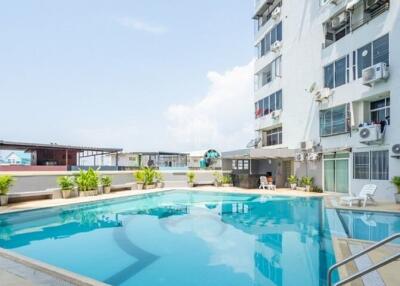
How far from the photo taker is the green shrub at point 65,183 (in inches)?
701

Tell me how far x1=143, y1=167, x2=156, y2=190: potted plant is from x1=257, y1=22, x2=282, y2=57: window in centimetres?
1436

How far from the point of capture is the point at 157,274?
6.98m

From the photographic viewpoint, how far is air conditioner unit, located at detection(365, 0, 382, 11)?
16609 mm

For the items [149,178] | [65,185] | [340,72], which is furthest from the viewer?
[149,178]

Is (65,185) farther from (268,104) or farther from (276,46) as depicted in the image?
(276,46)

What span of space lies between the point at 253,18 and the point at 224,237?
25907 mm

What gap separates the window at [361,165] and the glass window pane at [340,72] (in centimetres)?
436

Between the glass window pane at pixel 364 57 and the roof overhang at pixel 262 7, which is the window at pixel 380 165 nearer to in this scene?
the glass window pane at pixel 364 57

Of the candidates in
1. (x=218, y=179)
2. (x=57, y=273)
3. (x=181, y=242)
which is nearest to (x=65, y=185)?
(x=181, y=242)

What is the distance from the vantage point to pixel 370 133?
16.3m

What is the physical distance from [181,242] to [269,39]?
22.9m

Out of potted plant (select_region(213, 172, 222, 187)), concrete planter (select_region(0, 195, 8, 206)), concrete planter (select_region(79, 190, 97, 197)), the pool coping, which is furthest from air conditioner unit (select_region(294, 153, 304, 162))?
the pool coping

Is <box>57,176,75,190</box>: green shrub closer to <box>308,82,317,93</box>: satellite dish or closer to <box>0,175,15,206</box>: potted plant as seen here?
<box>0,175,15,206</box>: potted plant

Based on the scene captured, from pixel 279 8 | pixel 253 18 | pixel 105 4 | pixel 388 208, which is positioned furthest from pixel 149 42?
pixel 388 208
